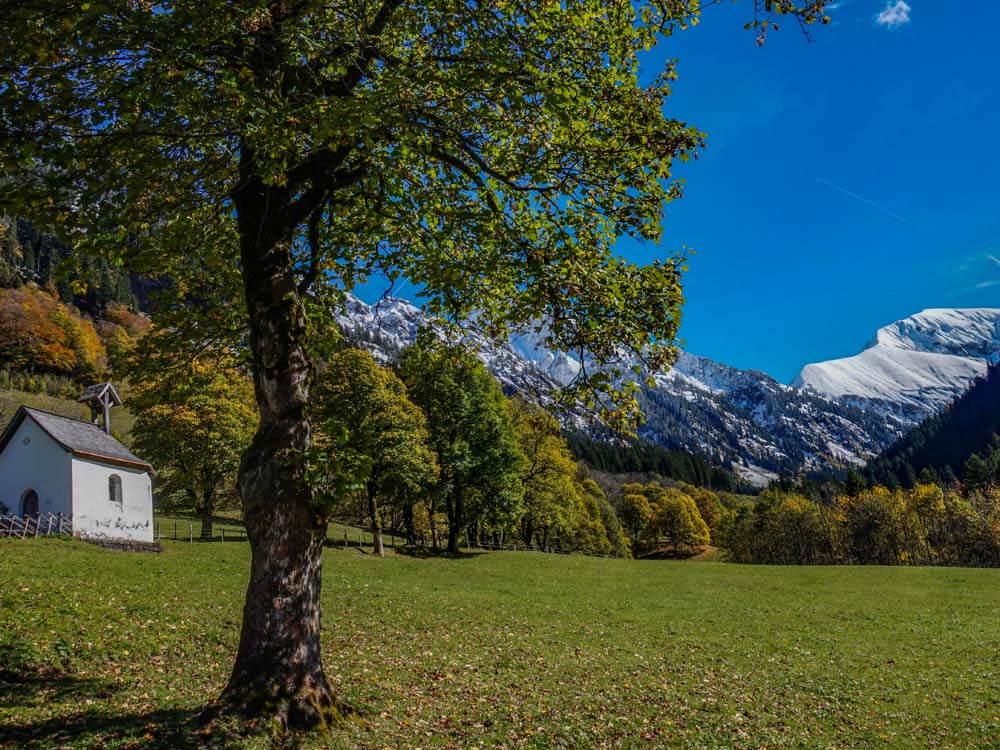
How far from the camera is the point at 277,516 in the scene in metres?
8.44

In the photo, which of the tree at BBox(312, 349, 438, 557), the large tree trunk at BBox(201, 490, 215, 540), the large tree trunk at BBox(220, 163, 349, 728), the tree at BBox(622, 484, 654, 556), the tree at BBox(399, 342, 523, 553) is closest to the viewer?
the large tree trunk at BBox(220, 163, 349, 728)

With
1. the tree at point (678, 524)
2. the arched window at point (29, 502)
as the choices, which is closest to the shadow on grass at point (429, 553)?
the arched window at point (29, 502)

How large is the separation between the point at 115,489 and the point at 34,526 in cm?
510

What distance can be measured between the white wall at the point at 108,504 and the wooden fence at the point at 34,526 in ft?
2.23

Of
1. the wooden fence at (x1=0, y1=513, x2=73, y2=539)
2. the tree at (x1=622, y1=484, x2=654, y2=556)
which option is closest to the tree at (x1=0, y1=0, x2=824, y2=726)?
the wooden fence at (x1=0, y1=513, x2=73, y2=539)

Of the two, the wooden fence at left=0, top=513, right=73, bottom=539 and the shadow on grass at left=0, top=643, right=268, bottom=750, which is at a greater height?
the wooden fence at left=0, top=513, right=73, bottom=539

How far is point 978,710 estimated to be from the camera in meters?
13.5

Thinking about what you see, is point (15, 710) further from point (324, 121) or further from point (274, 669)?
point (324, 121)

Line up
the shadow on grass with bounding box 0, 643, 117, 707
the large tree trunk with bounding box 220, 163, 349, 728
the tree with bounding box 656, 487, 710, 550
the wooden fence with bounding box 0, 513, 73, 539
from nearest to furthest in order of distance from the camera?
the large tree trunk with bounding box 220, 163, 349, 728 → the shadow on grass with bounding box 0, 643, 117, 707 → the wooden fence with bounding box 0, 513, 73, 539 → the tree with bounding box 656, 487, 710, 550

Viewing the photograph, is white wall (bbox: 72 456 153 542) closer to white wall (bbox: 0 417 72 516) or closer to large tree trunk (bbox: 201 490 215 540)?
white wall (bbox: 0 417 72 516)

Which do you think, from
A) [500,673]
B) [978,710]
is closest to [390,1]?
[500,673]

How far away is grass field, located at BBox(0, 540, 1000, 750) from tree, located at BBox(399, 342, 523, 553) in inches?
587

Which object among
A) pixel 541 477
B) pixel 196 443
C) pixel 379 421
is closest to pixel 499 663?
pixel 379 421

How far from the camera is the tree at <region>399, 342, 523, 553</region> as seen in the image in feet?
152
